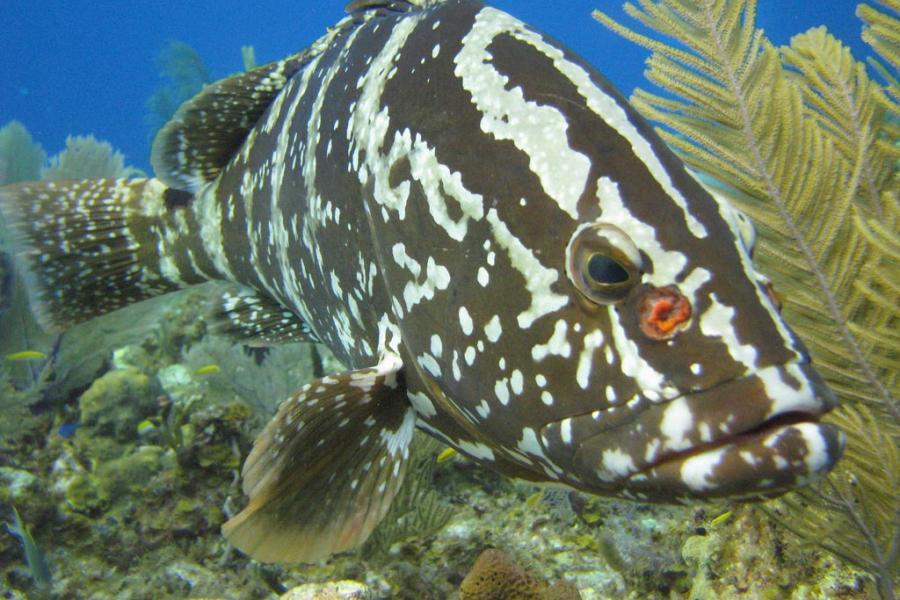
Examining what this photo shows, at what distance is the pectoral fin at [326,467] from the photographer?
2309 millimetres

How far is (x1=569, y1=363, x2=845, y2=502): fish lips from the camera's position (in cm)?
141

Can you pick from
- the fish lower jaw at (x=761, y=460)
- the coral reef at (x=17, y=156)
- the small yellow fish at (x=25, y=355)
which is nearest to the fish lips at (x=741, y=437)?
the fish lower jaw at (x=761, y=460)

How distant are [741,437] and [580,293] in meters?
0.51

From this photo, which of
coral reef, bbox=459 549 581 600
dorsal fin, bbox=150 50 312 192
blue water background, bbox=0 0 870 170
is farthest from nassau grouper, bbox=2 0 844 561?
blue water background, bbox=0 0 870 170

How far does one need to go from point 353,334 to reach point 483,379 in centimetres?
103

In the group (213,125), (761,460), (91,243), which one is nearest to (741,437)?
(761,460)

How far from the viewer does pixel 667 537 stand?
4.17 m

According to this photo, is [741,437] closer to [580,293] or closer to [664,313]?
[664,313]

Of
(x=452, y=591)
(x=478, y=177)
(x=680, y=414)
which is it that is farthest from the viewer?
(x=452, y=591)

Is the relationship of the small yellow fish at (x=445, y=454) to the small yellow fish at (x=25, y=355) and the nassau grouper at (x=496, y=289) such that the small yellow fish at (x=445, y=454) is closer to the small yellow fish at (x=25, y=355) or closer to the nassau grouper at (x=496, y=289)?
the nassau grouper at (x=496, y=289)

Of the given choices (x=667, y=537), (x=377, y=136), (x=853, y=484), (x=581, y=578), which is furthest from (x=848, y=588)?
(x=377, y=136)

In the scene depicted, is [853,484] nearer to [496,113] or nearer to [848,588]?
[848,588]

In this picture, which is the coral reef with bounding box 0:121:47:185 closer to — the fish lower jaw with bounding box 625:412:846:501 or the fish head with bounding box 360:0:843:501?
the fish head with bounding box 360:0:843:501

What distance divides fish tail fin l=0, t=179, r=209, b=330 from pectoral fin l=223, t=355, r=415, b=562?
7.13 ft
